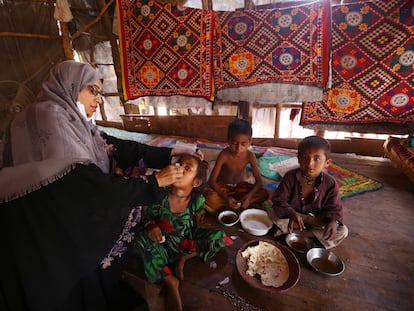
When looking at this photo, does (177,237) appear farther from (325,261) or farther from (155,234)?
(325,261)

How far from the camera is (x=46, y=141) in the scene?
1.27 meters

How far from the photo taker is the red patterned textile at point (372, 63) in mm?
2443

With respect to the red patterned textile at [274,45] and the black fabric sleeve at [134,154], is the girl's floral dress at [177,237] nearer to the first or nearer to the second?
the black fabric sleeve at [134,154]

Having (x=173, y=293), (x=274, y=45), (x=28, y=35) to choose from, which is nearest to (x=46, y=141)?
(x=173, y=293)

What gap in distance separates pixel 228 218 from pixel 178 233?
64 centimetres

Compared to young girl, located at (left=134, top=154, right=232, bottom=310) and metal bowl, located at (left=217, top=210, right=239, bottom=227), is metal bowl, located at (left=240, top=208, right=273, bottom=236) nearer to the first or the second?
metal bowl, located at (left=217, top=210, right=239, bottom=227)

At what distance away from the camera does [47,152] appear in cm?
125

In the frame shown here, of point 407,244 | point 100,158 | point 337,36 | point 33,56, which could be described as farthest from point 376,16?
point 33,56

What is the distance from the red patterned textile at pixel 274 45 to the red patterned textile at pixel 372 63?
0.29 meters

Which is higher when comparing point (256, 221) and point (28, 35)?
point (28, 35)

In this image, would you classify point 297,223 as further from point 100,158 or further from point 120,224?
point 100,158

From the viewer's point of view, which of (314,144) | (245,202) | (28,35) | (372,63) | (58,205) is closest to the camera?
(58,205)

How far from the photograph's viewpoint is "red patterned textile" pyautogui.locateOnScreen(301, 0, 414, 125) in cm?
244

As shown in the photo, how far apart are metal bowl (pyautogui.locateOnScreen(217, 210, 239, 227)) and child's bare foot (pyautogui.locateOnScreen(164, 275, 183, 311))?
73cm
